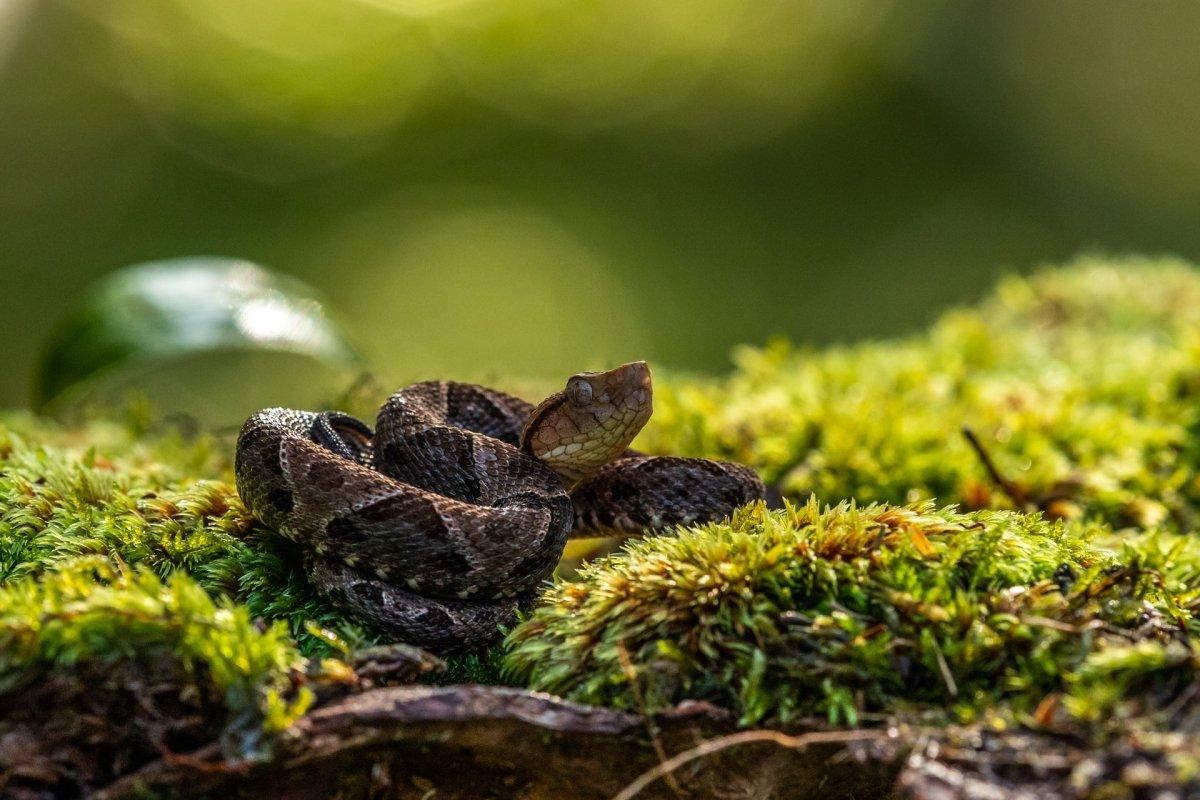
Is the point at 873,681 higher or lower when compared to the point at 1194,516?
lower

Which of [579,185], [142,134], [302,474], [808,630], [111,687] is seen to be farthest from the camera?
[579,185]

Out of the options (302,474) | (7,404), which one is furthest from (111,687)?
(7,404)

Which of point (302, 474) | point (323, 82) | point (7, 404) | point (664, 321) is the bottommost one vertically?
point (302, 474)

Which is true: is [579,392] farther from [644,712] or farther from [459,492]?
[644,712]

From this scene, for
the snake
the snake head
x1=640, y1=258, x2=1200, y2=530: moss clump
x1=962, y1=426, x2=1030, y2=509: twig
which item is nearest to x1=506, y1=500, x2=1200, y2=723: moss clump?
the snake

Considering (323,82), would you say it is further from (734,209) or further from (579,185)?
(734,209)

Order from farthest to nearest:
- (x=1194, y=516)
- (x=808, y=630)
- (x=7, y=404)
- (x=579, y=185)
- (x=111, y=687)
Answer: (x=579, y=185)
(x=7, y=404)
(x=1194, y=516)
(x=808, y=630)
(x=111, y=687)

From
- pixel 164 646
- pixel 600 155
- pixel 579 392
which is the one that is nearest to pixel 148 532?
pixel 164 646
